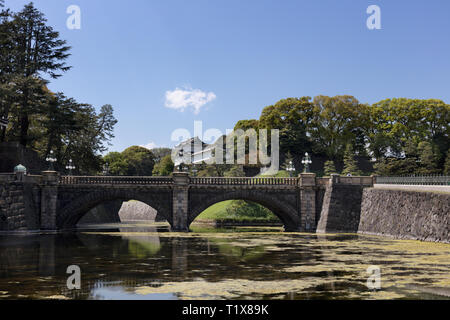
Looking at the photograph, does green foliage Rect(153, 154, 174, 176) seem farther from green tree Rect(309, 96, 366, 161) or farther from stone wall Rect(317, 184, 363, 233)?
stone wall Rect(317, 184, 363, 233)

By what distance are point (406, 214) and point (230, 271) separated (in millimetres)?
23627

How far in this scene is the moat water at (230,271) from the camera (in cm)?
1659

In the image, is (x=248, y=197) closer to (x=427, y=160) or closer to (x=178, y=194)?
(x=178, y=194)

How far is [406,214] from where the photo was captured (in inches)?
1577

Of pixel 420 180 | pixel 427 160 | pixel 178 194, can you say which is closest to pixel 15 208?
pixel 178 194

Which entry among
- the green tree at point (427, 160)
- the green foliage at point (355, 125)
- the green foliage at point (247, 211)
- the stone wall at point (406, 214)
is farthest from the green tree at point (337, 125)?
the stone wall at point (406, 214)

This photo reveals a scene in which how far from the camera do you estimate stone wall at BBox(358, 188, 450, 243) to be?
34656 millimetres

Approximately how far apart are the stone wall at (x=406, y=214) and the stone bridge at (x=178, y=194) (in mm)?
5394

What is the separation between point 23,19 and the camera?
Result: 6344 centimetres

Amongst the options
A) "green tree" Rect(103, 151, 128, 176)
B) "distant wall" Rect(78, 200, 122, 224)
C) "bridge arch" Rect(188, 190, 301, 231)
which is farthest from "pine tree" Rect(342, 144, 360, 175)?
"green tree" Rect(103, 151, 128, 176)

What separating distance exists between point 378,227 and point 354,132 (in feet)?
184

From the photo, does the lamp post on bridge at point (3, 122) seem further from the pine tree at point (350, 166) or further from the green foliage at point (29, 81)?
the pine tree at point (350, 166)
